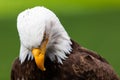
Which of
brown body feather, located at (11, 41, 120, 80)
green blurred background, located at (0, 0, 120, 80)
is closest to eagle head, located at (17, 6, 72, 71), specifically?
brown body feather, located at (11, 41, 120, 80)

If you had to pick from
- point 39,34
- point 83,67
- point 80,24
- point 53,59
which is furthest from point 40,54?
point 80,24

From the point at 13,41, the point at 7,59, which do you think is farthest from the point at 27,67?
the point at 13,41

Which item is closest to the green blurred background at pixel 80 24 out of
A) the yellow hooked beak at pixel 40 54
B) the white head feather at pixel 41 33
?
the white head feather at pixel 41 33

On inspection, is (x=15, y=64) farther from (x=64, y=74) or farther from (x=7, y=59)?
(x=7, y=59)

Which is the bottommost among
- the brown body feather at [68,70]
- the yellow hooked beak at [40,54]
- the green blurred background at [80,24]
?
the green blurred background at [80,24]

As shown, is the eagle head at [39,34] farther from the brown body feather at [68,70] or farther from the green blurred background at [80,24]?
the green blurred background at [80,24]

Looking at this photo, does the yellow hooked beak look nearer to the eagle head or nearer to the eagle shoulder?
the eagle head

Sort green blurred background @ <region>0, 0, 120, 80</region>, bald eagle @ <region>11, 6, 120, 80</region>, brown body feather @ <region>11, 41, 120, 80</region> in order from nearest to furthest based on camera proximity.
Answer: bald eagle @ <region>11, 6, 120, 80</region> → brown body feather @ <region>11, 41, 120, 80</region> → green blurred background @ <region>0, 0, 120, 80</region>
